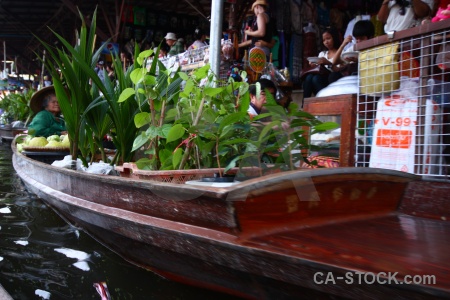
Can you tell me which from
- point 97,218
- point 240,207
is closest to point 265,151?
point 240,207

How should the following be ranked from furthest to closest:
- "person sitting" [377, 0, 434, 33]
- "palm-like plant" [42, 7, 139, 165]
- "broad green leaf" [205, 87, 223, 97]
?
"person sitting" [377, 0, 434, 33] → "palm-like plant" [42, 7, 139, 165] → "broad green leaf" [205, 87, 223, 97]

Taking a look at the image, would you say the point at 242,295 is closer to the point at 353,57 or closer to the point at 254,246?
the point at 254,246

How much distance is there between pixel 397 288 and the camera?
33.0 inches

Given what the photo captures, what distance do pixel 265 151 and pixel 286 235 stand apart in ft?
1.81

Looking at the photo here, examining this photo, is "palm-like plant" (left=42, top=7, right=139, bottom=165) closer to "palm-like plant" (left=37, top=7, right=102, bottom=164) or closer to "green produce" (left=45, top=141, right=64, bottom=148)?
"palm-like plant" (left=37, top=7, right=102, bottom=164)

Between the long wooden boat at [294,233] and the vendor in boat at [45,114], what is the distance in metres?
2.33

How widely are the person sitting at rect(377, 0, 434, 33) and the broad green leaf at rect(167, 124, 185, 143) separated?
2.24 m

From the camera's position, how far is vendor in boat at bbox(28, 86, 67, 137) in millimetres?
3874

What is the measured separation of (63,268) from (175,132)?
35.0 inches

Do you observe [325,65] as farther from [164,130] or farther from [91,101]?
[164,130]

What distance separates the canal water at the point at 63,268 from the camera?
5.42 ft

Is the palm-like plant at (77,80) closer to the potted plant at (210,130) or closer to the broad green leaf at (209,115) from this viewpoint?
the potted plant at (210,130)

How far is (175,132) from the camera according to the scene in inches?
66.4

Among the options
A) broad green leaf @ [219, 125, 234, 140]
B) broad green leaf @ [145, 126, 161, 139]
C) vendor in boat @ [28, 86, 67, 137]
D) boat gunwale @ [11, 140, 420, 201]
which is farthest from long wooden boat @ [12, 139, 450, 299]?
vendor in boat @ [28, 86, 67, 137]
